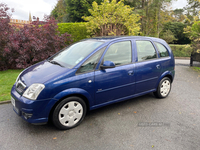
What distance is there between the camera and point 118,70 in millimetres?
3568

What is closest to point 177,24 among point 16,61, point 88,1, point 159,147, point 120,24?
point 88,1

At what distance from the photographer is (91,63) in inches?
130

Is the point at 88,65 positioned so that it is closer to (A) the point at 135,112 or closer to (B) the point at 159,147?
(A) the point at 135,112

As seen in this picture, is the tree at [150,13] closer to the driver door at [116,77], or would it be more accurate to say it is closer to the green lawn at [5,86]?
the green lawn at [5,86]

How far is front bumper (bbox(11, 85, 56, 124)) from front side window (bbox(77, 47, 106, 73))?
83cm

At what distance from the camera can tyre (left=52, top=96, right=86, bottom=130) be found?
9.68 feet

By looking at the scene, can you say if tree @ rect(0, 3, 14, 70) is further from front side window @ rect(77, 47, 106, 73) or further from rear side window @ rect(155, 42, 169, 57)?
rear side window @ rect(155, 42, 169, 57)

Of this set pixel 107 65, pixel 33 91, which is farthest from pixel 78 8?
pixel 33 91

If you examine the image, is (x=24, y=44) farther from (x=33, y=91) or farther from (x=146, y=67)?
(x=146, y=67)

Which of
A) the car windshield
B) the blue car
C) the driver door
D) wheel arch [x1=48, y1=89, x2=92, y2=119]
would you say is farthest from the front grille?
the driver door

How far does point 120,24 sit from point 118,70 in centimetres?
914

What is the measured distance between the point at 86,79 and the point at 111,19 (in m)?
A: 9.18

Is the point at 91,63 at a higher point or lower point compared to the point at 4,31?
lower

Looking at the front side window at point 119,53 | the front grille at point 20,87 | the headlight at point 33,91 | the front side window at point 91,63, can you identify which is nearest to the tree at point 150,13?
the front side window at point 119,53
